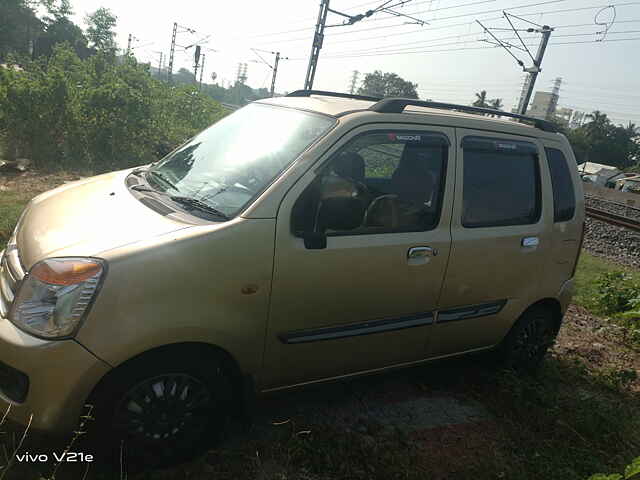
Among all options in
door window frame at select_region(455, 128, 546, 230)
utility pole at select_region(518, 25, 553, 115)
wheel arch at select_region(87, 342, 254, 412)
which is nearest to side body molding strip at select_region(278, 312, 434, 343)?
wheel arch at select_region(87, 342, 254, 412)

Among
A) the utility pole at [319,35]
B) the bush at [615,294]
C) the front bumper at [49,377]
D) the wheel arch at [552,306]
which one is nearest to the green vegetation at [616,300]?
the bush at [615,294]

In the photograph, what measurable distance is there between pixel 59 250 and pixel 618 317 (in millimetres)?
6564

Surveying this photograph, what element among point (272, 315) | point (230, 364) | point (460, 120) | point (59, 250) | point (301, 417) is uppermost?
point (460, 120)

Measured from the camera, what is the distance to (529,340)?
4.35 metres

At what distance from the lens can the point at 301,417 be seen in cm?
335

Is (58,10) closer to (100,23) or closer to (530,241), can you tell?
(100,23)

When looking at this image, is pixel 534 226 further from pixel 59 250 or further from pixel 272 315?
pixel 59 250

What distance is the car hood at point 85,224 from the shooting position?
242cm

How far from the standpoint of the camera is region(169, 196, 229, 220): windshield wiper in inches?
108

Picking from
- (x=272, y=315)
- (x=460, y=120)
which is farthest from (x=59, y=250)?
(x=460, y=120)

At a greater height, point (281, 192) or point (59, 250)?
point (281, 192)

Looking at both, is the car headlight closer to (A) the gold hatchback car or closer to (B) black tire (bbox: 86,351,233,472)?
(A) the gold hatchback car

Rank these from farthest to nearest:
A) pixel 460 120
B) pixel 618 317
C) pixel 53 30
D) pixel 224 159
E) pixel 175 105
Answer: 1. pixel 53 30
2. pixel 175 105
3. pixel 618 317
4. pixel 460 120
5. pixel 224 159

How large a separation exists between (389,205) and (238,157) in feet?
3.16
